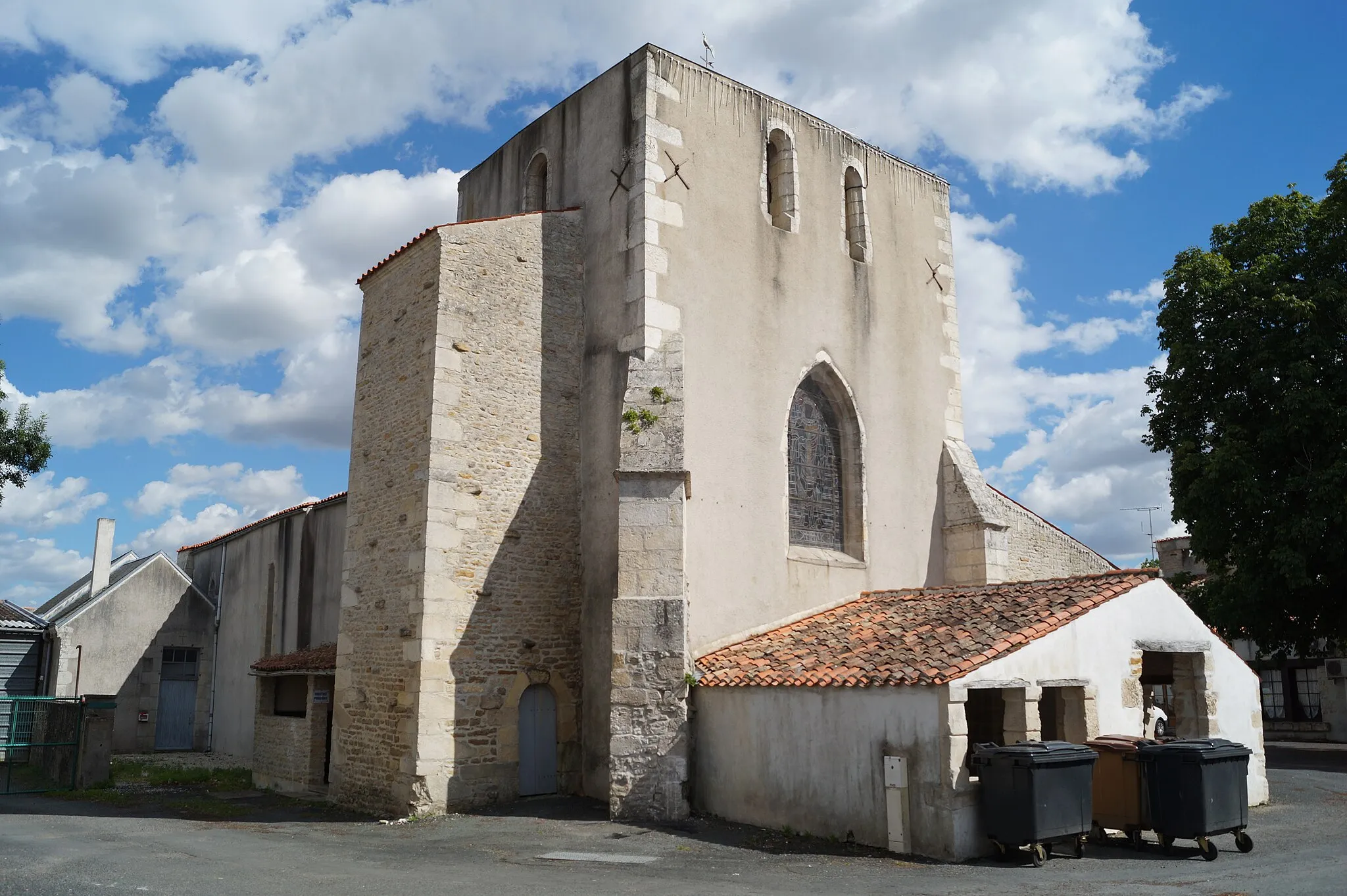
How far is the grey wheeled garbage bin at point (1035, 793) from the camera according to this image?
878 cm

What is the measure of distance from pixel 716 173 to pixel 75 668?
1665 cm

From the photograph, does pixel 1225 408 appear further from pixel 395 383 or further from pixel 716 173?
pixel 395 383

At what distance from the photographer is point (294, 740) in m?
14.7

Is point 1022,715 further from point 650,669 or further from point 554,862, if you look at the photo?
point 554,862

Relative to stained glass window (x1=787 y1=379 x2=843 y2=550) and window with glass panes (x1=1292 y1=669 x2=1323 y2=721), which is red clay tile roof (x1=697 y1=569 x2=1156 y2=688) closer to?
stained glass window (x1=787 y1=379 x2=843 y2=550)

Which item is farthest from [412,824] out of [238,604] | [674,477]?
[238,604]

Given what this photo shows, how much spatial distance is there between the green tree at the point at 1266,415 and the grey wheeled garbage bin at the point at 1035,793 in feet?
32.4

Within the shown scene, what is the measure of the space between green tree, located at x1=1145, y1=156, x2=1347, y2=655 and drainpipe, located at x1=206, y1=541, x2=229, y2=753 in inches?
771

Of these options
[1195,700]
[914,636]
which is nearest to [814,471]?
[914,636]

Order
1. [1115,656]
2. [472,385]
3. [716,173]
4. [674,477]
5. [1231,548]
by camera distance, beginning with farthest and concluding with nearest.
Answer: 1. [1231,548]
2. [716,173]
3. [472,385]
4. [674,477]
5. [1115,656]

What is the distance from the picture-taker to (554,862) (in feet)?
29.5

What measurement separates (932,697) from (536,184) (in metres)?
9.92

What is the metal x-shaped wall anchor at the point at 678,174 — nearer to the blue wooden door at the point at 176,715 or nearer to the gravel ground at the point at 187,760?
the gravel ground at the point at 187,760

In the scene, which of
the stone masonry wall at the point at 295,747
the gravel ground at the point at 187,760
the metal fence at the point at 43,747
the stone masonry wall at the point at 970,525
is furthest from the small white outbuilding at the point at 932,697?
the gravel ground at the point at 187,760
